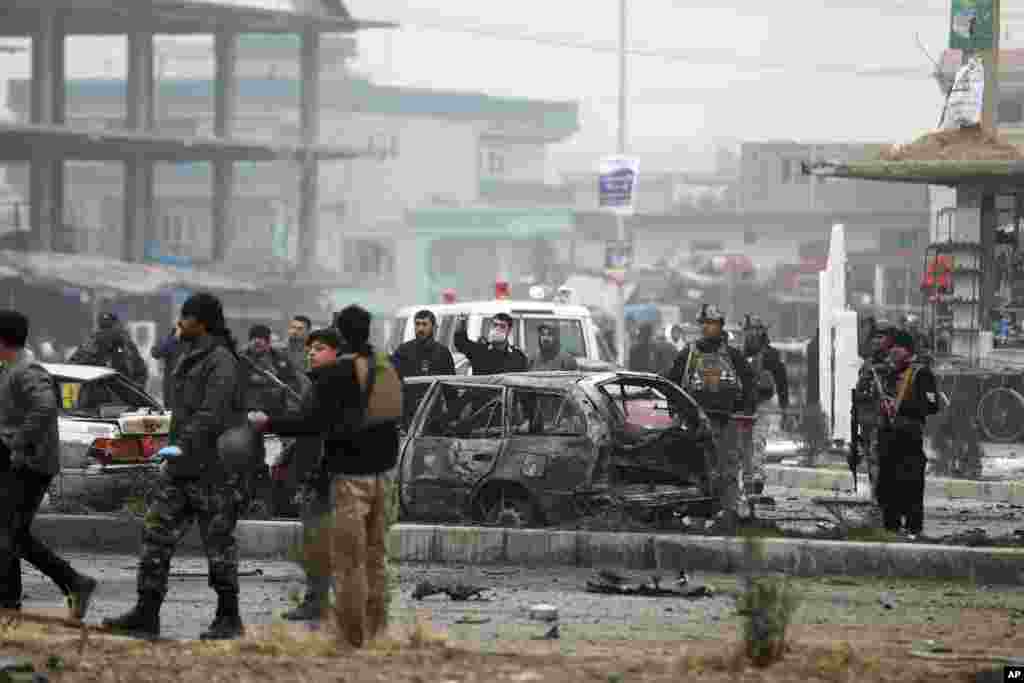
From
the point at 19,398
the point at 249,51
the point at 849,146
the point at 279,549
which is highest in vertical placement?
the point at 249,51

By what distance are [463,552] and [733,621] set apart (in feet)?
11.3

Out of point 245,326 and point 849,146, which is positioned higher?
point 849,146

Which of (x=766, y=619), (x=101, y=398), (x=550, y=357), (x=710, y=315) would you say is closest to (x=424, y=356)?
(x=550, y=357)

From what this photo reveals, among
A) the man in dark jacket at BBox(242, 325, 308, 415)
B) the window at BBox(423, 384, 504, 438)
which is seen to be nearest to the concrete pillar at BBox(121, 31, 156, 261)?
the man in dark jacket at BBox(242, 325, 308, 415)

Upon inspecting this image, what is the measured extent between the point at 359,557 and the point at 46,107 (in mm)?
51096

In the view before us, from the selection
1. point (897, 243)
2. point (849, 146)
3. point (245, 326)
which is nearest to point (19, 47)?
point (245, 326)

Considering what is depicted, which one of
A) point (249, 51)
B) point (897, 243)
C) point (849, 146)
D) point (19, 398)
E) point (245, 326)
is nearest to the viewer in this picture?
point (19, 398)

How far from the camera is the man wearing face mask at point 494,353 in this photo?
1848cm

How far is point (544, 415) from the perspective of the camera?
14547 millimetres

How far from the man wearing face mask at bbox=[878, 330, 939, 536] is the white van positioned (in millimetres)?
6978

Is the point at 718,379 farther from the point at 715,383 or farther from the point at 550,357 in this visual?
the point at 550,357

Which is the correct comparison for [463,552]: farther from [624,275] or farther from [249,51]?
[249,51]

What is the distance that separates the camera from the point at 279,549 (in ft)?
47.0

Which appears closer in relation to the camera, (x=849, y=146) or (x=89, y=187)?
(x=849, y=146)
